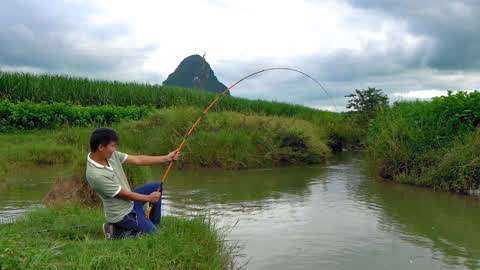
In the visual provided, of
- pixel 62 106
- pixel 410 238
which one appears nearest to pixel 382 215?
pixel 410 238

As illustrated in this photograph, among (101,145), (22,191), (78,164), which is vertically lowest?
(22,191)

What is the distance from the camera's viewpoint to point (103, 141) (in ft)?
16.6

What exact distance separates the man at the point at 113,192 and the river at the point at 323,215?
1.33 metres

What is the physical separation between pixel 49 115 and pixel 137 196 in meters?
14.5

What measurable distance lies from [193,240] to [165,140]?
9.89 metres

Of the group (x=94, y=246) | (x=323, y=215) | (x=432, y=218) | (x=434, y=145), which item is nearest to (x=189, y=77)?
(x=434, y=145)

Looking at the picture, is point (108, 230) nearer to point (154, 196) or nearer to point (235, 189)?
point (154, 196)

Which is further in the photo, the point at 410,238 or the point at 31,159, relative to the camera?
the point at 31,159

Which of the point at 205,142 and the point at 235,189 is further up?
the point at 205,142

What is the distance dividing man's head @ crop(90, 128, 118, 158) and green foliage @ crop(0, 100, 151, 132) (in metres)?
13.8

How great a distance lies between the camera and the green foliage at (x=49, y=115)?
58.3 ft

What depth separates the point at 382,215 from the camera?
8344 mm

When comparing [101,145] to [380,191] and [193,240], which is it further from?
[380,191]

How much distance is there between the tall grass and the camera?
20938mm
